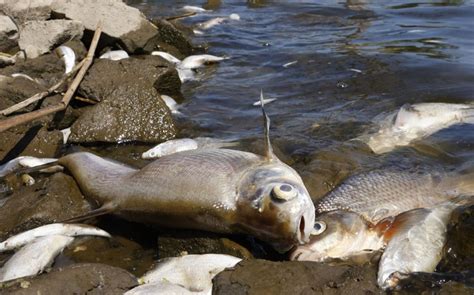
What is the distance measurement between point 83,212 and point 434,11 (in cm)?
1042

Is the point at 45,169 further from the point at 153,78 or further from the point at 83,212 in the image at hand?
the point at 153,78

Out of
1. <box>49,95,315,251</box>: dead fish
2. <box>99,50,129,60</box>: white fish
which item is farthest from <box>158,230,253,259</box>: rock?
<box>99,50,129,60</box>: white fish

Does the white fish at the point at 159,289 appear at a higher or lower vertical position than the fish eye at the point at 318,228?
higher

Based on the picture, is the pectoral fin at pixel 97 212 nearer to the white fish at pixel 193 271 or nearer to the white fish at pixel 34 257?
the white fish at pixel 34 257

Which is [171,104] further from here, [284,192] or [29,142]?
[284,192]

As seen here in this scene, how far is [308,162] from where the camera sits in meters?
6.20

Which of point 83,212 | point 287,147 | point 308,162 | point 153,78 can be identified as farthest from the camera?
point 153,78

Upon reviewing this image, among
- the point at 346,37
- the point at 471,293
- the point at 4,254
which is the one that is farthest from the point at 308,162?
the point at 346,37

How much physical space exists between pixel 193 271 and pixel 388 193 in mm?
1919

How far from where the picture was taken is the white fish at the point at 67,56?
8.75 meters

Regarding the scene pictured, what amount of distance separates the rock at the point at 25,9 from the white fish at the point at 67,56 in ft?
4.15

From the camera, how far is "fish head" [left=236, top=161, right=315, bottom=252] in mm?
4238

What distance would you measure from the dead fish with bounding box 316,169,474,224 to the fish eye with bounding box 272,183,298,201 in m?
0.89

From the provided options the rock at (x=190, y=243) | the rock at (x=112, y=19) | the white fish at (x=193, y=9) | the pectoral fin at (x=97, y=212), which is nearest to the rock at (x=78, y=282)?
the rock at (x=190, y=243)
